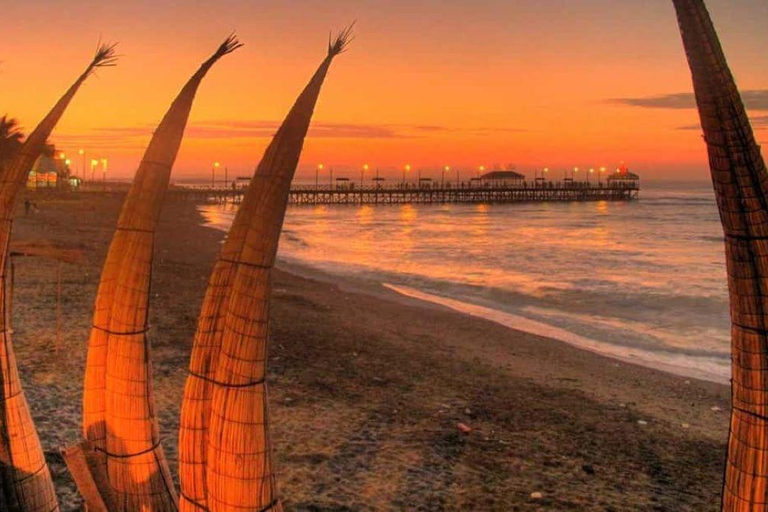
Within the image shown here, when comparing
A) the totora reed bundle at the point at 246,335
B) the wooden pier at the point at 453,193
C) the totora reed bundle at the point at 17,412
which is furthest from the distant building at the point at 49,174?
the totora reed bundle at the point at 246,335

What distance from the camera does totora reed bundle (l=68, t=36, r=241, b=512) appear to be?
2.65m

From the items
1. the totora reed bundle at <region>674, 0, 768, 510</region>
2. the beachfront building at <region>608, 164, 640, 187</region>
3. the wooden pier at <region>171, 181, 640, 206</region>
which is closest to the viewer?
the totora reed bundle at <region>674, 0, 768, 510</region>

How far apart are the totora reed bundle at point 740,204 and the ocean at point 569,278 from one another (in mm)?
9859

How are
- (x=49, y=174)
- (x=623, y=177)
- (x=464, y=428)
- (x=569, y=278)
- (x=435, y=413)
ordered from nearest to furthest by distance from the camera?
(x=464, y=428) → (x=435, y=413) → (x=569, y=278) → (x=49, y=174) → (x=623, y=177)

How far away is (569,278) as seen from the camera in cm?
2427

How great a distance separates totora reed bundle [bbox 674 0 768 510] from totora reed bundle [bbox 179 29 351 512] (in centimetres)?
112

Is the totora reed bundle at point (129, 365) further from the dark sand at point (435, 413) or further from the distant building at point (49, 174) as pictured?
the distant building at point (49, 174)

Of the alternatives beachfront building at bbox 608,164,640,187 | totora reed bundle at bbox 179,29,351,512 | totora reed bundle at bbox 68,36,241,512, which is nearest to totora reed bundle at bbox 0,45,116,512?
totora reed bundle at bbox 68,36,241,512

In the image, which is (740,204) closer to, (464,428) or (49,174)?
(464,428)

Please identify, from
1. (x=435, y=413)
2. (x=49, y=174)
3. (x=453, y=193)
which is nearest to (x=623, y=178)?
(x=453, y=193)

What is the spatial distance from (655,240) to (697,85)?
46.6m

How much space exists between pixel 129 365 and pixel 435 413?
4757 millimetres

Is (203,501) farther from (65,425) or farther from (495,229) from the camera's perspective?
(495,229)

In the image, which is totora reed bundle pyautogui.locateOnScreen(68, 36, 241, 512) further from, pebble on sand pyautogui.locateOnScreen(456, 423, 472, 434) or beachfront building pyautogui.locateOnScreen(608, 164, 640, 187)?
beachfront building pyautogui.locateOnScreen(608, 164, 640, 187)
